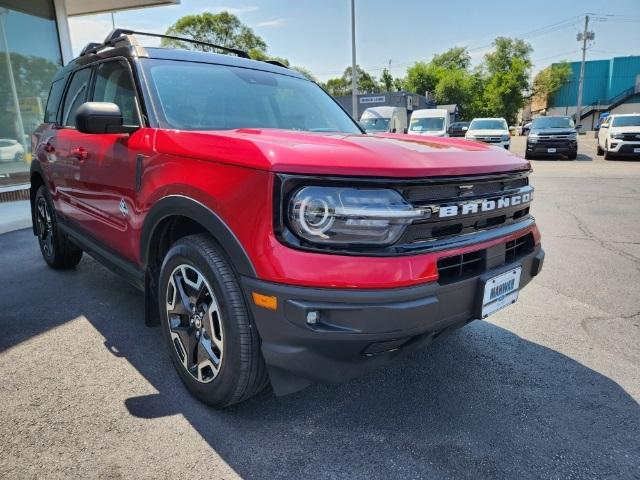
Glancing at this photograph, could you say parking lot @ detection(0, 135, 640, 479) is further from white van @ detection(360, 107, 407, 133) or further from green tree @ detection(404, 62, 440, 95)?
green tree @ detection(404, 62, 440, 95)

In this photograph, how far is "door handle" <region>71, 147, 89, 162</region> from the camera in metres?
3.17

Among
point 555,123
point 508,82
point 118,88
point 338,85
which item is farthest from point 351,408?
point 338,85

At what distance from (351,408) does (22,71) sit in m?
11.2

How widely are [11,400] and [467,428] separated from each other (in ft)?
7.56

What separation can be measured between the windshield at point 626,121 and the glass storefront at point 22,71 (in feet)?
57.9

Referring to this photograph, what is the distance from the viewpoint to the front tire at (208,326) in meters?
1.91

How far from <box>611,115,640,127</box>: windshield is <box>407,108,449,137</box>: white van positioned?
6083 mm

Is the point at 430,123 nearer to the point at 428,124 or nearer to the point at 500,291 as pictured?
the point at 428,124

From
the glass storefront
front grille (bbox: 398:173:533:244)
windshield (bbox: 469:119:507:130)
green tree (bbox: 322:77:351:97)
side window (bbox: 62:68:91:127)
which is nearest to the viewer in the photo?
front grille (bbox: 398:173:533:244)

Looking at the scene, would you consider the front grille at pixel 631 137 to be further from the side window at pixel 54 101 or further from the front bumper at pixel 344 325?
the side window at pixel 54 101

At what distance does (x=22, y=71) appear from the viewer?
10062 mm

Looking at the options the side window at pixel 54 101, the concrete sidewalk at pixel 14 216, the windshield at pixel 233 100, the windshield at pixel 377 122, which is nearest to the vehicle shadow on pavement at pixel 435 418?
the windshield at pixel 233 100

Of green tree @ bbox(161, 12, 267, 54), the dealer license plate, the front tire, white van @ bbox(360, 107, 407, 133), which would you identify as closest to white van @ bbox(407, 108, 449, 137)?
white van @ bbox(360, 107, 407, 133)

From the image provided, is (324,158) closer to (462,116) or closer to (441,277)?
(441,277)
